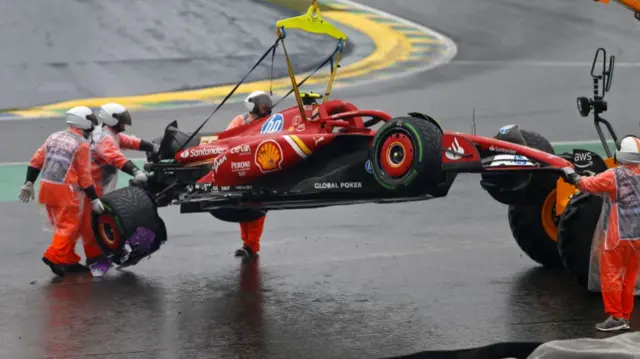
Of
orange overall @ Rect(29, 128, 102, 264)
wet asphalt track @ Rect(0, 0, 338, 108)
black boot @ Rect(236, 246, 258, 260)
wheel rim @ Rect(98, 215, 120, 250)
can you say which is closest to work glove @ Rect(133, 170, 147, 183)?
orange overall @ Rect(29, 128, 102, 264)

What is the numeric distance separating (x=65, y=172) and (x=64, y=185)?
0.44ft

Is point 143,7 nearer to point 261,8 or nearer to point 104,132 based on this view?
point 261,8

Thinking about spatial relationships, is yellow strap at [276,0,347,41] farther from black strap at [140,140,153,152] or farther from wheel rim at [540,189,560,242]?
wheel rim at [540,189,560,242]

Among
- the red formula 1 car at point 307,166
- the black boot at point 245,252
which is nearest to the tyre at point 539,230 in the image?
the red formula 1 car at point 307,166

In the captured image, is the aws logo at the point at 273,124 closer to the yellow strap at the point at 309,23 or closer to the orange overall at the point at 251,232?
the yellow strap at the point at 309,23

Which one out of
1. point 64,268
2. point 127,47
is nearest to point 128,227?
point 64,268

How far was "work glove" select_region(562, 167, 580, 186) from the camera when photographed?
374 inches

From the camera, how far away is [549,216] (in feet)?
37.9

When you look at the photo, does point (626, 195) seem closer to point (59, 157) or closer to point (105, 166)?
point (59, 157)

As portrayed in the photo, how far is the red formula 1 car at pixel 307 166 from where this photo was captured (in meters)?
9.75

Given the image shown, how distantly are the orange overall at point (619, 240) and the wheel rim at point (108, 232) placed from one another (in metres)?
4.71

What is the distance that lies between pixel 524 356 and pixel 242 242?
5450mm

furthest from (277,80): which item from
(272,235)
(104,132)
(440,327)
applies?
(440,327)

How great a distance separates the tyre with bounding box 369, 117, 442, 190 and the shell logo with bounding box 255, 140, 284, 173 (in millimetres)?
1095
